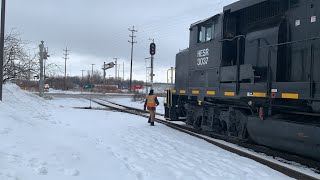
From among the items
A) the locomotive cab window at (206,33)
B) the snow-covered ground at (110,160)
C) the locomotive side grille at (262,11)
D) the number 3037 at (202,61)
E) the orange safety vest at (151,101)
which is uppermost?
the locomotive side grille at (262,11)

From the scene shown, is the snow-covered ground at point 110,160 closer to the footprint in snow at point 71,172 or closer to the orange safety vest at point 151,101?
the footprint in snow at point 71,172

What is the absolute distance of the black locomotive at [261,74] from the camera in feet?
26.7

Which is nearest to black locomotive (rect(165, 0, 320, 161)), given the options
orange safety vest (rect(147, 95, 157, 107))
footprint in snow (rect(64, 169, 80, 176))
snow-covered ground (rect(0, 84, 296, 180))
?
snow-covered ground (rect(0, 84, 296, 180))

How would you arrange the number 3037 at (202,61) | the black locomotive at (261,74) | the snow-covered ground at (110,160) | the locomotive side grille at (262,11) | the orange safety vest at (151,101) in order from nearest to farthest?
1. the snow-covered ground at (110,160)
2. the black locomotive at (261,74)
3. the locomotive side grille at (262,11)
4. the number 3037 at (202,61)
5. the orange safety vest at (151,101)

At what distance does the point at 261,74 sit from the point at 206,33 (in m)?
3.48

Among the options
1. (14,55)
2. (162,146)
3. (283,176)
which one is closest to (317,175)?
(283,176)

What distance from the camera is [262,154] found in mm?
9375

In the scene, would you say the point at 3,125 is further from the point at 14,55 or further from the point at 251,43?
the point at 14,55

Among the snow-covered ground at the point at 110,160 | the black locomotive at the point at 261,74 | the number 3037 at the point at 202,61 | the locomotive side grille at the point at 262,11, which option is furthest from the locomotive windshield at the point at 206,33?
the snow-covered ground at the point at 110,160

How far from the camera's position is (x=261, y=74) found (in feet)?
31.8

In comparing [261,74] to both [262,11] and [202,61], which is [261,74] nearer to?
[262,11]

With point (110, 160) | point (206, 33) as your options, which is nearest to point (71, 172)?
point (110, 160)

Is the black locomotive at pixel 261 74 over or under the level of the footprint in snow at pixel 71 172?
over

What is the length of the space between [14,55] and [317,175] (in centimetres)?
1815
